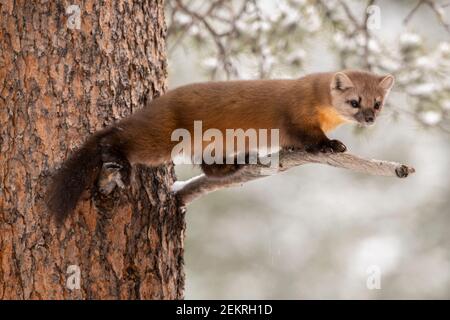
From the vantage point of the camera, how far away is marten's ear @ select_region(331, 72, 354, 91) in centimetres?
447

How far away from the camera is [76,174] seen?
12.1 ft

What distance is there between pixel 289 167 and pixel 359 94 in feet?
2.71

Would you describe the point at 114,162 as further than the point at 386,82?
No

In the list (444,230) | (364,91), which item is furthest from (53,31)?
(444,230)

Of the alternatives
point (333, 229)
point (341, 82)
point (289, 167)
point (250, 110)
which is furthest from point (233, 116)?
point (333, 229)

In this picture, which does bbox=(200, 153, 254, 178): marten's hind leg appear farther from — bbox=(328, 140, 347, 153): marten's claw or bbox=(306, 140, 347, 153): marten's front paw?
bbox=(328, 140, 347, 153): marten's claw

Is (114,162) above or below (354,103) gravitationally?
below

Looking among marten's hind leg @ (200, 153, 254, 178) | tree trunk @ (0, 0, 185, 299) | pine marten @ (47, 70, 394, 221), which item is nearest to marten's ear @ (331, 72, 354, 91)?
pine marten @ (47, 70, 394, 221)

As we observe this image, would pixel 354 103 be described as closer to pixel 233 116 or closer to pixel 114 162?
pixel 233 116

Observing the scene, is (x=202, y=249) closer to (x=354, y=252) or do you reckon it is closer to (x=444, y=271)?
(x=354, y=252)

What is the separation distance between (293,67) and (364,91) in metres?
2.05

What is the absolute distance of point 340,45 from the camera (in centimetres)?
648

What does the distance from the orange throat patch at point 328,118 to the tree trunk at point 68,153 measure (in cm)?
108
